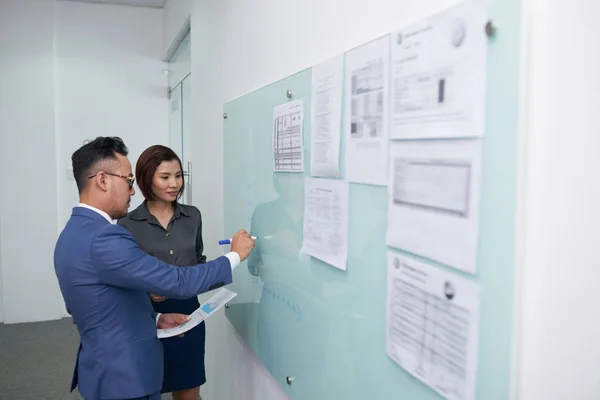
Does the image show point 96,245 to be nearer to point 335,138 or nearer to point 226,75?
point 335,138

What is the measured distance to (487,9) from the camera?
68 centimetres

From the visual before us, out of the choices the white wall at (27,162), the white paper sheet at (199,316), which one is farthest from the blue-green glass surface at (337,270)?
the white wall at (27,162)

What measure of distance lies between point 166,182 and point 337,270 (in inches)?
46.2

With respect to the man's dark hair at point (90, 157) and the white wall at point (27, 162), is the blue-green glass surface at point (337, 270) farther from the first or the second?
the white wall at point (27, 162)

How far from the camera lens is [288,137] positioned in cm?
143

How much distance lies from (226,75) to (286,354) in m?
1.28

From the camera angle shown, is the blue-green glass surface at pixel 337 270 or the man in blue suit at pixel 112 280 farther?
the man in blue suit at pixel 112 280

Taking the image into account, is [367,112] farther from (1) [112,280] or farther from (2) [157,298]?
(2) [157,298]

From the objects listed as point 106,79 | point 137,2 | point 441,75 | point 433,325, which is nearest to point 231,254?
point 433,325

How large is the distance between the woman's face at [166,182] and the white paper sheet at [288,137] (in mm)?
729

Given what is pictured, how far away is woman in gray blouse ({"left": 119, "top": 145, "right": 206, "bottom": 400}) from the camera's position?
2.08m

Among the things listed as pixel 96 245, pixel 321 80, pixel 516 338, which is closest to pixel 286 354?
pixel 96 245

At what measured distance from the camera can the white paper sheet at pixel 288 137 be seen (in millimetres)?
1351

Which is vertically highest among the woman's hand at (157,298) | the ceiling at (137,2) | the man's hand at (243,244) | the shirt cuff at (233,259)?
the ceiling at (137,2)
